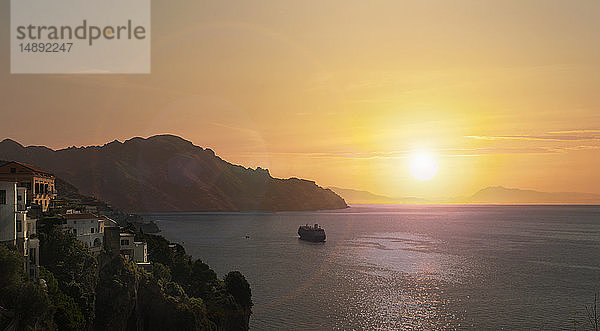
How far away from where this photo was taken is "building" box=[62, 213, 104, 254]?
6231cm

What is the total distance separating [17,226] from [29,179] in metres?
35.4

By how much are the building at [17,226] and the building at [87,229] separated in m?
11.0

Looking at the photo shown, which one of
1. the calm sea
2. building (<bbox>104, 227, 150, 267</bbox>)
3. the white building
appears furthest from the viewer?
the calm sea

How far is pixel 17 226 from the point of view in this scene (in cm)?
4684

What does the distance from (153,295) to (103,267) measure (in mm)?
6876

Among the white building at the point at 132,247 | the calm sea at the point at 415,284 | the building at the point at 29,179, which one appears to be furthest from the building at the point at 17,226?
the calm sea at the point at 415,284

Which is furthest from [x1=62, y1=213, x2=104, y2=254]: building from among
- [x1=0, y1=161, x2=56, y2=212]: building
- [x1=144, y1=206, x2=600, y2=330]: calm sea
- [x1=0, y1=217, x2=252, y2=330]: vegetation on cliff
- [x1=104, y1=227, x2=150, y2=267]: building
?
[x1=144, y1=206, x2=600, y2=330]: calm sea

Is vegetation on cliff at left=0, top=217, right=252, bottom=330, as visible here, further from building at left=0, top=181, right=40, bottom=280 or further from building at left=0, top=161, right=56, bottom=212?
building at left=0, top=161, right=56, bottom=212

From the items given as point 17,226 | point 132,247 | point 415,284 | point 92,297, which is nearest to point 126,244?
point 132,247

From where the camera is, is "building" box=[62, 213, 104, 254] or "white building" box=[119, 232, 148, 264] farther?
"white building" box=[119, 232, 148, 264]

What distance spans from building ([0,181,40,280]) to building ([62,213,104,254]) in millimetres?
10963

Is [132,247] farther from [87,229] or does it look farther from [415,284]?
[415,284]

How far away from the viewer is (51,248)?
54.4m

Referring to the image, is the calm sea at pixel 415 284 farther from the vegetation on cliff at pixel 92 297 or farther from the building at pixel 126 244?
the building at pixel 126 244
